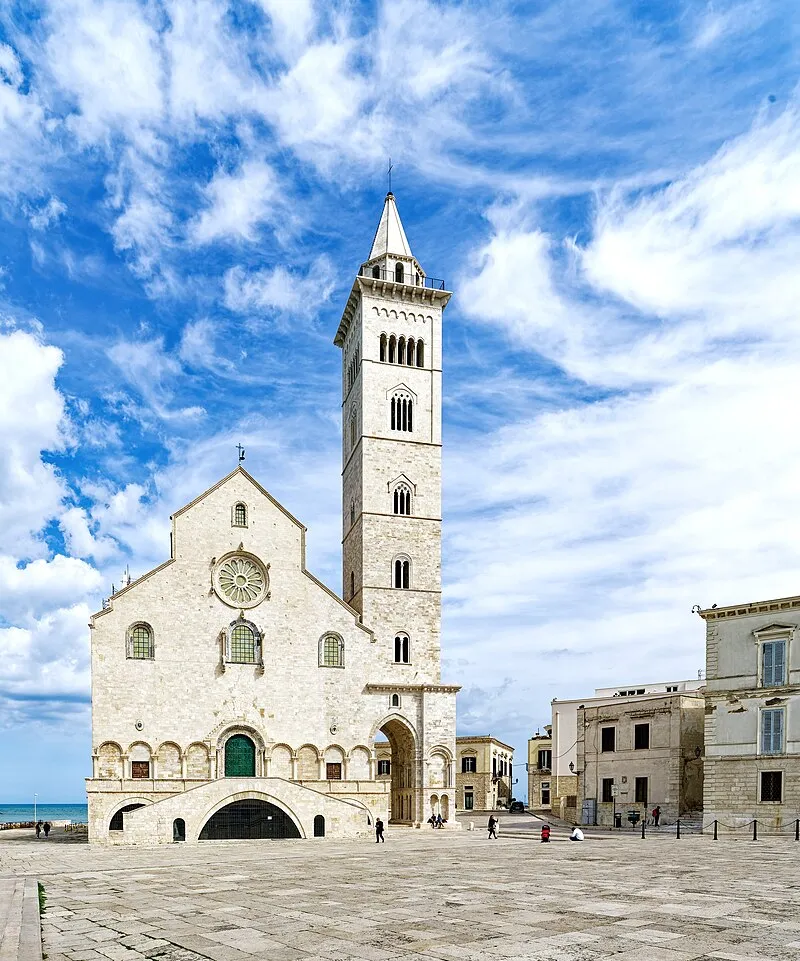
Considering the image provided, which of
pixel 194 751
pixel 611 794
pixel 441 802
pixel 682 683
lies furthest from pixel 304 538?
pixel 682 683

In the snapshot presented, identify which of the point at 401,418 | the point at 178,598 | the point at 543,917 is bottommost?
the point at 543,917

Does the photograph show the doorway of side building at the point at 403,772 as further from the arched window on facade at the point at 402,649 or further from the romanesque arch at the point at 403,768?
the arched window on facade at the point at 402,649

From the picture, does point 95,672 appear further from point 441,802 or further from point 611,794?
point 611,794

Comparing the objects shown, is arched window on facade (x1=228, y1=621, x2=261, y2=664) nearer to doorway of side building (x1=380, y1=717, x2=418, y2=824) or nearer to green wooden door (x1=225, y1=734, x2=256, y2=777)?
green wooden door (x1=225, y1=734, x2=256, y2=777)

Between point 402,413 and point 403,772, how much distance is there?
63.5 ft

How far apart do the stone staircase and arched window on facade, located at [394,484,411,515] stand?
31459 millimetres

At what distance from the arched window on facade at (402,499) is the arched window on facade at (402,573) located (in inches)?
106

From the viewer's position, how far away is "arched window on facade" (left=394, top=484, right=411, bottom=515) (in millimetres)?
51000

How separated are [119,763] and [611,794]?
80.1 ft

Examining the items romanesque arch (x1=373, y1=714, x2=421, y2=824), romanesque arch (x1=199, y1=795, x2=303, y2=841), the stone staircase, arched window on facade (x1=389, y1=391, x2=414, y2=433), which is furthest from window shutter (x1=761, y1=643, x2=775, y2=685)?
the stone staircase

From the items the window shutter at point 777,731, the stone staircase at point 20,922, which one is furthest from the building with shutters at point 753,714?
the stone staircase at point 20,922

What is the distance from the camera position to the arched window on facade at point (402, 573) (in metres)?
49.8

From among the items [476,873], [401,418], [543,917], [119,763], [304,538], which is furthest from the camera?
[401,418]

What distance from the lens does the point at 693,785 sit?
4509cm
